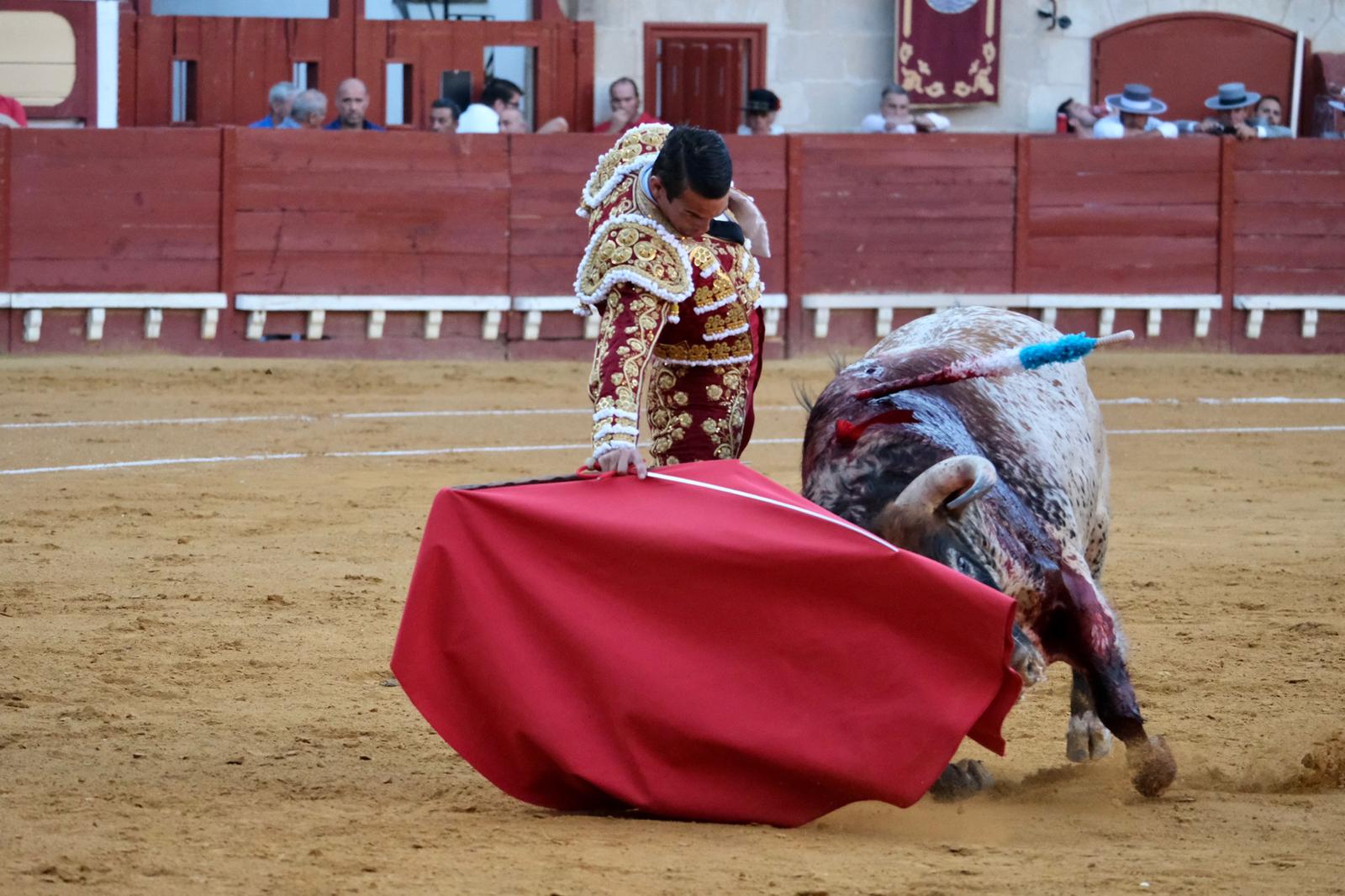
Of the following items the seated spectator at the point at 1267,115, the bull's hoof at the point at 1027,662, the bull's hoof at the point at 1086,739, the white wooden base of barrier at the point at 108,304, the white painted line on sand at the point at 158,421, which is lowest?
the bull's hoof at the point at 1086,739

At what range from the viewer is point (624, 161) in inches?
120

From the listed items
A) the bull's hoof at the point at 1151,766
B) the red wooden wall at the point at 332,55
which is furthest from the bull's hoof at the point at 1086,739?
the red wooden wall at the point at 332,55

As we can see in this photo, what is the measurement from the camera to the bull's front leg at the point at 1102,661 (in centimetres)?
268

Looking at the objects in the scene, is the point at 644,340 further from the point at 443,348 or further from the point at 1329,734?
the point at 443,348

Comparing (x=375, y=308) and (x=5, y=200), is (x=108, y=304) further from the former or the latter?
(x=375, y=308)

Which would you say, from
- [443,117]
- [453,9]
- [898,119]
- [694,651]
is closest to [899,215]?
[898,119]

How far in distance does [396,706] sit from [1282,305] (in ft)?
27.8

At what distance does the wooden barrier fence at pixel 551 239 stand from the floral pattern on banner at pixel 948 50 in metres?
1.18

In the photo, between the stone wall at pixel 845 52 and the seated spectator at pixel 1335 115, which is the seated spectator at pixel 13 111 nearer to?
the stone wall at pixel 845 52

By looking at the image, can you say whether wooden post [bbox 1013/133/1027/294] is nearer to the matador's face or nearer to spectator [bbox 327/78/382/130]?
spectator [bbox 327/78/382/130]

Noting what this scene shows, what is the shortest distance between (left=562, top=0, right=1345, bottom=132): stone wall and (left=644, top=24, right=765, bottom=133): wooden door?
65 millimetres

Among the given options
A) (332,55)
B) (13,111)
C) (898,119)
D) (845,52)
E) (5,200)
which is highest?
(845,52)

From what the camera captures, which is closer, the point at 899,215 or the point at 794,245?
the point at 794,245

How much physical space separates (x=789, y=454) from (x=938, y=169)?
4.02 meters
